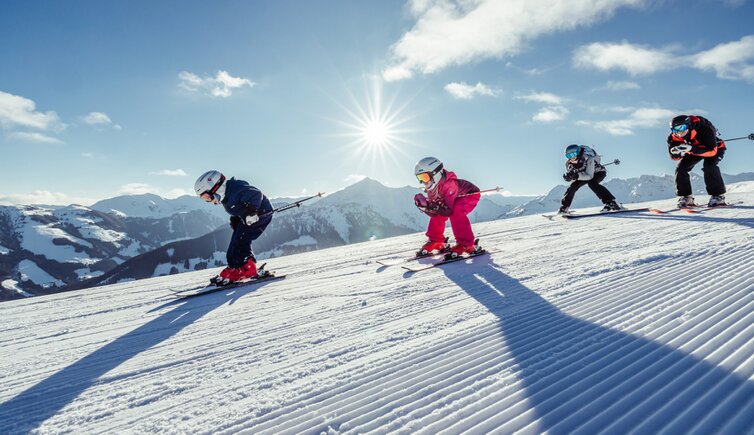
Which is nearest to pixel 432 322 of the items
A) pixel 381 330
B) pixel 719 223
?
pixel 381 330

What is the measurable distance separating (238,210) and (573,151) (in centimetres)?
979

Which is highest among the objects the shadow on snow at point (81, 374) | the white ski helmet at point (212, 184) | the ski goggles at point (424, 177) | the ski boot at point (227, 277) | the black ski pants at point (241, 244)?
the white ski helmet at point (212, 184)

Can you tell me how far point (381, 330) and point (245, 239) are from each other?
16.2 feet

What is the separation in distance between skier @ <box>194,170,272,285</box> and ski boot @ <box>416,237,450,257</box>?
3103mm

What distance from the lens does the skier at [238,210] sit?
6844 millimetres

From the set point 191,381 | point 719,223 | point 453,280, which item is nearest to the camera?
point 191,381

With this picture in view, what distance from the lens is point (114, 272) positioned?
6358 inches

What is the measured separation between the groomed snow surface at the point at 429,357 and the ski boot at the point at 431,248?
2.07 metres

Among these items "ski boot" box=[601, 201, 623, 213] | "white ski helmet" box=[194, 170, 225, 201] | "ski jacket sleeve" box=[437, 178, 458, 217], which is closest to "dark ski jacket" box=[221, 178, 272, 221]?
"white ski helmet" box=[194, 170, 225, 201]

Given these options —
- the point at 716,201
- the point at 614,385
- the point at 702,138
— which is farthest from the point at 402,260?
the point at 716,201

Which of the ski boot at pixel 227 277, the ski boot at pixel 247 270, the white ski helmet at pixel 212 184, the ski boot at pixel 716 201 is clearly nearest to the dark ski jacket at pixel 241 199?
the white ski helmet at pixel 212 184

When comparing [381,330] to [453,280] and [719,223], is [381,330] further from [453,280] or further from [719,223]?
[719,223]

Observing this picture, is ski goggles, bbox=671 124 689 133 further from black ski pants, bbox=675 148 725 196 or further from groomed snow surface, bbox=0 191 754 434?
groomed snow surface, bbox=0 191 754 434

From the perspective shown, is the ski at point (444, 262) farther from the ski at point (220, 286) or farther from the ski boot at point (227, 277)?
the ski boot at point (227, 277)
